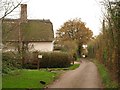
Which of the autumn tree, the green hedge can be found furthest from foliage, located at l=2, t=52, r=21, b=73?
the autumn tree

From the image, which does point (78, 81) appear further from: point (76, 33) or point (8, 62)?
point (76, 33)

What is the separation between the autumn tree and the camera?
82.4 meters

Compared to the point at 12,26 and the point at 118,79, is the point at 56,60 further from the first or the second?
the point at 118,79

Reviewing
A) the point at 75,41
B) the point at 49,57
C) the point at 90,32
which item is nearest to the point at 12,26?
the point at 49,57

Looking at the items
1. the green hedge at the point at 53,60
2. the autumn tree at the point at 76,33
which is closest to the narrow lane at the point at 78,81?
the green hedge at the point at 53,60

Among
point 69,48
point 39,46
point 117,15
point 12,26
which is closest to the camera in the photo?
point 117,15

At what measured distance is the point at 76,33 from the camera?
272ft

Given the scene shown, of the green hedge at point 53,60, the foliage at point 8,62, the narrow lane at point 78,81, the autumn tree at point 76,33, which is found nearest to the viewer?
the foliage at point 8,62

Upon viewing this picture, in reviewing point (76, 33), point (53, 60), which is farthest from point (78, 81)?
point (76, 33)

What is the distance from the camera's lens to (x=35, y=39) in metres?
56.5

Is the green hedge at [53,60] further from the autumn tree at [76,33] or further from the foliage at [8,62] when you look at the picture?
the autumn tree at [76,33]

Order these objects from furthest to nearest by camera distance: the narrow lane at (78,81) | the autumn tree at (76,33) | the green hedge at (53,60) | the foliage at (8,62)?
the autumn tree at (76,33), the green hedge at (53,60), the narrow lane at (78,81), the foliage at (8,62)

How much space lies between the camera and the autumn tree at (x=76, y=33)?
270ft

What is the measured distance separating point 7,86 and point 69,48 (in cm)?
5257
